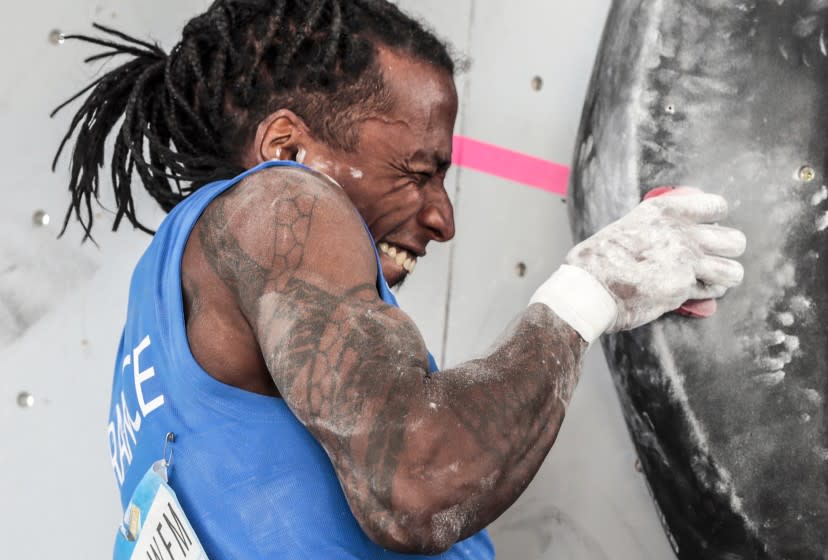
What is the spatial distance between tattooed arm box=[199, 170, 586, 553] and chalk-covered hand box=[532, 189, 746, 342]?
0.11 metres

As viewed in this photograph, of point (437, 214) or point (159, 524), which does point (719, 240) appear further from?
point (159, 524)

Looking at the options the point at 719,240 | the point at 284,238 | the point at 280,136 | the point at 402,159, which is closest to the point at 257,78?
the point at 280,136

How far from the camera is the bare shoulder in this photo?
799 mm

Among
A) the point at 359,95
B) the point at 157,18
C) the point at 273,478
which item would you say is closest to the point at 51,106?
the point at 157,18

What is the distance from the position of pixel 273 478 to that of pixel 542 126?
879 millimetres

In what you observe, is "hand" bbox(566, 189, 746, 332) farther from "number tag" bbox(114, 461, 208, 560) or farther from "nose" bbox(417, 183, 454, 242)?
"number tag" bbox(114, 461, 208, 560)

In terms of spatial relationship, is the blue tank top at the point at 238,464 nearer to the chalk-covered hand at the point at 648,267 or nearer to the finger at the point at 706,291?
the chalk-covered hand at the point at 648,267

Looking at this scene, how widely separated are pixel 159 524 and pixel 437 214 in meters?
0.49

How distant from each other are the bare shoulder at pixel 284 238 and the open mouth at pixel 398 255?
0.29 metres

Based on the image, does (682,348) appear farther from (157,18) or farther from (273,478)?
(157,18)

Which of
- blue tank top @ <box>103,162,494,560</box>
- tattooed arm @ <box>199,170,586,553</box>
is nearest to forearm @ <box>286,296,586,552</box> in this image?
tattooed arm @ <box>199,170,586,553</box>

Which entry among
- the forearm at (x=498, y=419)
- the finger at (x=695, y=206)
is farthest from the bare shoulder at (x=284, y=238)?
the finger at (x=695, y=206)

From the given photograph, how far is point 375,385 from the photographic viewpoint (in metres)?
0.74

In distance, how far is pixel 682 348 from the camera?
1.15 metres
